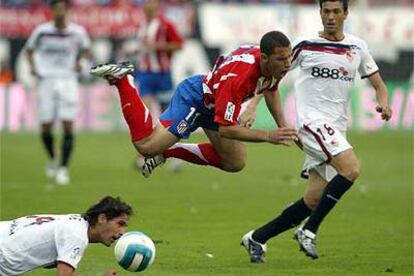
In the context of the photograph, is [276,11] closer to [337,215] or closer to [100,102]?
[100,102]

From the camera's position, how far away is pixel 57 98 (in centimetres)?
2055

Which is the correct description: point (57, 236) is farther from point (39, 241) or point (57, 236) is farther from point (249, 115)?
point (249, 115)

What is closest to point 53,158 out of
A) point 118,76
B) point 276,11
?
point 118,76

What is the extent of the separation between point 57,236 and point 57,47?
1169cm

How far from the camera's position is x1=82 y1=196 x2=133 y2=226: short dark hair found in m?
9.20

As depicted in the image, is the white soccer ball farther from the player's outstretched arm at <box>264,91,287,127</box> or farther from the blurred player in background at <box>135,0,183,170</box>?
the blurred player in background at <box>135,0,183,170</box>

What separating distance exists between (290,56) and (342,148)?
1.16 metres

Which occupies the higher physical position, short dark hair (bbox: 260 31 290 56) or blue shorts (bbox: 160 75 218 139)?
short dark hair (bbox: 260 31 290 56)

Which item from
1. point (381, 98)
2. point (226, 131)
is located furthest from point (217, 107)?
point (381, 98)

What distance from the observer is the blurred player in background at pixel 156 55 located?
22422mm

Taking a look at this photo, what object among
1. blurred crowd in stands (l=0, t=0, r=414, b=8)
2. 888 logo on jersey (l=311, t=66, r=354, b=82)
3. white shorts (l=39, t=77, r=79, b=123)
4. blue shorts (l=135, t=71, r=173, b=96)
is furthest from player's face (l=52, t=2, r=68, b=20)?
blurred crowd in stands (l=0, t=0, r=414, b=8)

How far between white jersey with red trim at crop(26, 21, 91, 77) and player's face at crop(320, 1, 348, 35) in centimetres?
890

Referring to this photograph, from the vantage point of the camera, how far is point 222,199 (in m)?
18.0

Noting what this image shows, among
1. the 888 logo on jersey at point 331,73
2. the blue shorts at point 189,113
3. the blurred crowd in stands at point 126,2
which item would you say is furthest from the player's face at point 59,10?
the blurred crowd in stands at point 126,2
